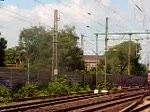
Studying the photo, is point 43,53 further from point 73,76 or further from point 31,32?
point 73,76

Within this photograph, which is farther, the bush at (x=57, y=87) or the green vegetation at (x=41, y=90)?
the bush at (x=57, y=87)

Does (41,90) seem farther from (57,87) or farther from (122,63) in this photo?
(122,63)

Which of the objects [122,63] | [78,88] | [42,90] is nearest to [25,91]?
[42,90]

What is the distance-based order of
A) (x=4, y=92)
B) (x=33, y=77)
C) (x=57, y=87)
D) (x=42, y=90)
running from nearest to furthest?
(x=4, y=92)
(x=42, y=90)
(x=57, y=87)
(x=33, y=77)

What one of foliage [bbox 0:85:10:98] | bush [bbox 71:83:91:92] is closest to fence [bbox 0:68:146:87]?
bush [bbox 71:83:91:92]

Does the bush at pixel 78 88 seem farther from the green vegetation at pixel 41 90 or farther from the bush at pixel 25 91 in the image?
the bush at pixel 25 91

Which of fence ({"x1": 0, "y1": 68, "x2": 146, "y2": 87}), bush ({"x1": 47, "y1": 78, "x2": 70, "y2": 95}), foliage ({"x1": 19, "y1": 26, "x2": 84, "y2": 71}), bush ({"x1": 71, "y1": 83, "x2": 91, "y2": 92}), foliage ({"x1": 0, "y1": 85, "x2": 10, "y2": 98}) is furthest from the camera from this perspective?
foliage ({"x1": 19, "y1": 26, "x2": 84, "y2": 71})

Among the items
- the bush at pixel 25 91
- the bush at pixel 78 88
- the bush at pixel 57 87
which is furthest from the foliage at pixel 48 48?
the bush at pixel 25 91

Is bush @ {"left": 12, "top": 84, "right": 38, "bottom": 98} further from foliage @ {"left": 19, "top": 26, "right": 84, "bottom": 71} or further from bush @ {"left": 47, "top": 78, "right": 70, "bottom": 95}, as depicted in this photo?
foliage @ {"left": 19, "top": 26, "right": 84, "bottom": 71}

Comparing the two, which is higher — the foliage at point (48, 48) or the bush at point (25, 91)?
the foliage at point (48, 48)

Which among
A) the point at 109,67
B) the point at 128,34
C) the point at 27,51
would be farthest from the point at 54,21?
the point at 109,67

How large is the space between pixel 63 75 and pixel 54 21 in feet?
31.1

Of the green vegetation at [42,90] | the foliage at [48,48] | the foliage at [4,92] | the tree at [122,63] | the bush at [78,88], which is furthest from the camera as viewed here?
the tree at [122,63]

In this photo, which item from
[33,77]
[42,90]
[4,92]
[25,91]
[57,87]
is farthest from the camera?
[33,77]
